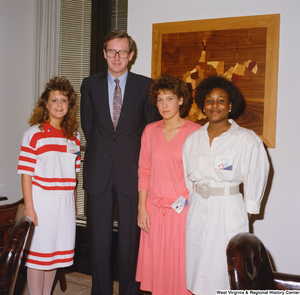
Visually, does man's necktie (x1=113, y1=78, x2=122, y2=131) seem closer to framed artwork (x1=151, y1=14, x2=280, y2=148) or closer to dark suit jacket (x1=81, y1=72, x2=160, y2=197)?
dark suit jacket (x1=81, y1=72, x2=160, y2=197)

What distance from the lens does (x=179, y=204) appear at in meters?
2.05

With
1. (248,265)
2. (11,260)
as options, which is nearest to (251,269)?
(248,265)

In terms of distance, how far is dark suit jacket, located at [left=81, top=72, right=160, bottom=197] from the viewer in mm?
2234

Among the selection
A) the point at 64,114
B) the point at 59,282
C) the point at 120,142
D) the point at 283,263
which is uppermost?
the point at 64,114

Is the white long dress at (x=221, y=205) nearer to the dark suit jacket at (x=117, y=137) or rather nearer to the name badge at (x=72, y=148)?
the dark suit jacket at (x=117, y=137)

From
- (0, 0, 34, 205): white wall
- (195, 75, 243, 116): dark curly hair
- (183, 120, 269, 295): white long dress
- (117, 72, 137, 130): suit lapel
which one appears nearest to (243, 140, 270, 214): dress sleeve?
(183, 120, 269, 295): white long dress

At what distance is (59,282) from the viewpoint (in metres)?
2.97

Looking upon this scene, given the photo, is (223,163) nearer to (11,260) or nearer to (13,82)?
(11,260)

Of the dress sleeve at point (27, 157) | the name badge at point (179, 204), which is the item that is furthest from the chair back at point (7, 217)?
the name badge at point (179, 204)

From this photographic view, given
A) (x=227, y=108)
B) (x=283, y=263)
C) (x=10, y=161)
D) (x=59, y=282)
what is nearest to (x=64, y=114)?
(x=227, y=108)

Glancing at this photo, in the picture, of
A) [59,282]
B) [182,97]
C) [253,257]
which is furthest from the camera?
[59,282]

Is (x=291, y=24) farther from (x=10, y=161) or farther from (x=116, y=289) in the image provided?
(x=10, y=161)

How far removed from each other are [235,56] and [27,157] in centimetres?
173

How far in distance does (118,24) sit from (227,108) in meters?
1.89
